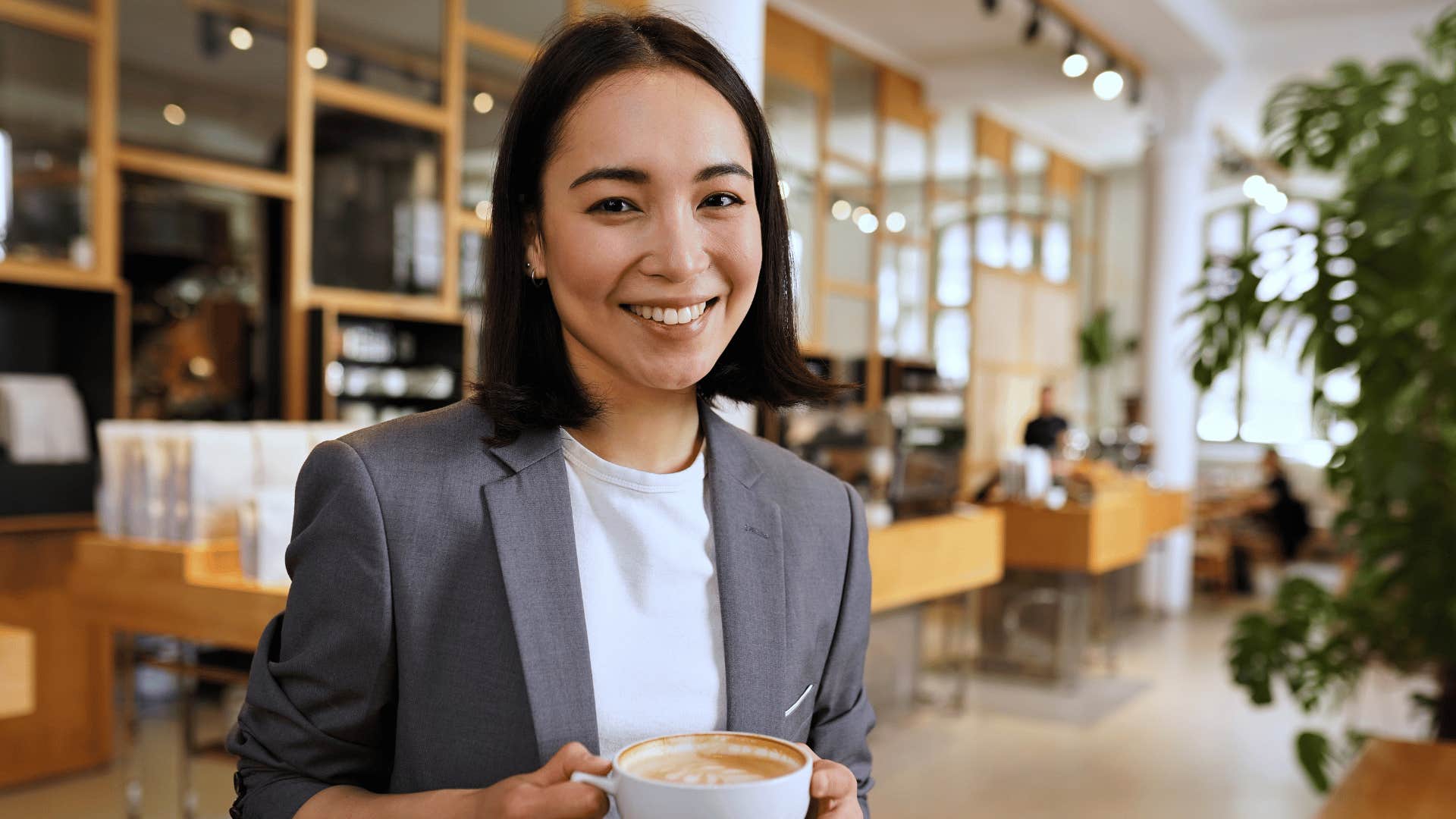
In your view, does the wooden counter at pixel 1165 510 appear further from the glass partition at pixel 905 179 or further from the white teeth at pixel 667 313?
the white teeth at pixel 667 313

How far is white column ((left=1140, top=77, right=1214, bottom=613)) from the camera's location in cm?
967

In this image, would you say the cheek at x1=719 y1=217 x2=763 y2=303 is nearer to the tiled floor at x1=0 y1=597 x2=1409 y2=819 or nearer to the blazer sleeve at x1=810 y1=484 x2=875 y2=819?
the blazer sleeve at x1=810 y1=484 x2=875 y2=819

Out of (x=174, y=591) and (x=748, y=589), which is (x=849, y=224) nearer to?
(x=174, y=591)

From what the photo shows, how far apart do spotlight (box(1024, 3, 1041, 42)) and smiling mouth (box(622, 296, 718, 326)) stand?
745cm

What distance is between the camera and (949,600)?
7.30m

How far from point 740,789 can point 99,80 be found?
16.5ft

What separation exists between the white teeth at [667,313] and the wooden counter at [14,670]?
2.66 metres

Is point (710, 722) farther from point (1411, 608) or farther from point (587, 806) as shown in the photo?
point (1411, 608)

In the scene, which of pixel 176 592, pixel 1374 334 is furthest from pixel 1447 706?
pixel 176 592

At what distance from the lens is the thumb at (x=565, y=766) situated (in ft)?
2.67

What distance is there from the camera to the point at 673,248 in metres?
0.96

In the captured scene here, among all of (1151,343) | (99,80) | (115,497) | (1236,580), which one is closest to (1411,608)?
(115,497)

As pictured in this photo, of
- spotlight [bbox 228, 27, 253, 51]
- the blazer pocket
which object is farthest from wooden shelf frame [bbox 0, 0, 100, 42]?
the blazer pocket

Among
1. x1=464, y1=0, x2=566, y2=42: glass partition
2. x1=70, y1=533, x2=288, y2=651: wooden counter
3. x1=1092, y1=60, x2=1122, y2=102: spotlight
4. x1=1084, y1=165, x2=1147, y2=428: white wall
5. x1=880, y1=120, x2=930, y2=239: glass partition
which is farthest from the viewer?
x1=1084, y1=165, x2=1147, y2=428: white wall
